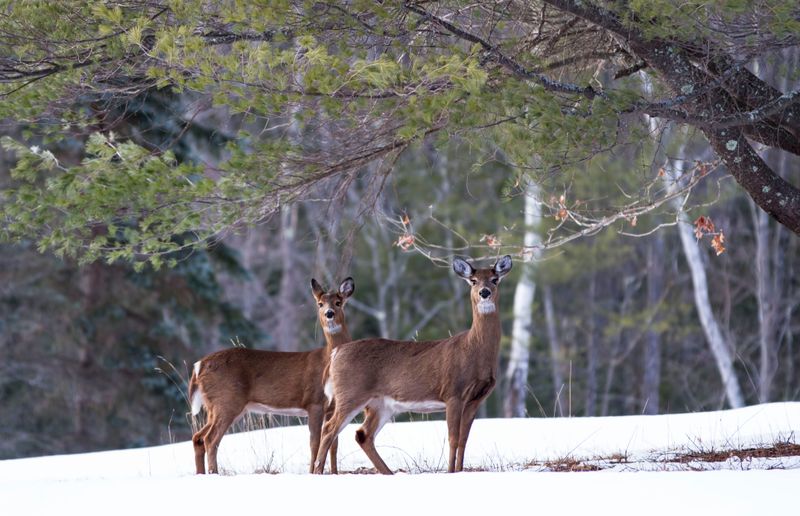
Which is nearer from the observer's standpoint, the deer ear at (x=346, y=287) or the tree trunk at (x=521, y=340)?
the deer ear at (x=346, y=287)

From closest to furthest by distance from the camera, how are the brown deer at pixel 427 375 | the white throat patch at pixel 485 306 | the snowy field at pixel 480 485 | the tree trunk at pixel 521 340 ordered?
1. the snowy field at pixel 480 485
2. the brown deer at pixel 427 375
3. the white throat patch at pixel 485 306
4. the tree trunk at pixel 521 340

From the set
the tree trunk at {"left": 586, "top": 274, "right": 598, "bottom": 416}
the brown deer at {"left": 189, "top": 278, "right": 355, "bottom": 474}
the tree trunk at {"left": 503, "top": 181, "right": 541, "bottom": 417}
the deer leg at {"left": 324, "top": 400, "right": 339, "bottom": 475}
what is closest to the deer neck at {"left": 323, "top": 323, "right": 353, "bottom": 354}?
the brown deer at {"left": 189, "top": 278, "right": 355, "bottom": 474}

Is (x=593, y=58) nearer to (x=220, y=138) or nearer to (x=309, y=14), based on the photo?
(x=309, y=14)

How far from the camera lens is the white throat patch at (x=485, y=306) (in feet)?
28.0

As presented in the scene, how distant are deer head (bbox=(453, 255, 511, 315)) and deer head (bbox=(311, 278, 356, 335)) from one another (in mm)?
1101

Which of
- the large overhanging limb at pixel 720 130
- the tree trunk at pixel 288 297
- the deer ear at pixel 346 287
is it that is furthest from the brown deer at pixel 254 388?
the tree trunk at pixel 288 297

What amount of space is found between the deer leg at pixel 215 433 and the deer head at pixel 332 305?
912 mm

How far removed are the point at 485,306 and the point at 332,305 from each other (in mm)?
1476

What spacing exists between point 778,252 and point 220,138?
14103 millimetres

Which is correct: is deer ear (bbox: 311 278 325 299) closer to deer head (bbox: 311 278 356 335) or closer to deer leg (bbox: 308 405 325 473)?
deer head (bbox: 311 278 356 335)

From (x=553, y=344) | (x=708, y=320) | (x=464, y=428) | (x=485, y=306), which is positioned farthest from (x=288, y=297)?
(x=464, y=428)

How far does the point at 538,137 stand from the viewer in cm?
850

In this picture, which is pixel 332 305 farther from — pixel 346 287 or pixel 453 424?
pixel 453 424

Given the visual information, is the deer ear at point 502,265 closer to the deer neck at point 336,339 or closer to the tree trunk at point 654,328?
the deer neck at point 336,339
